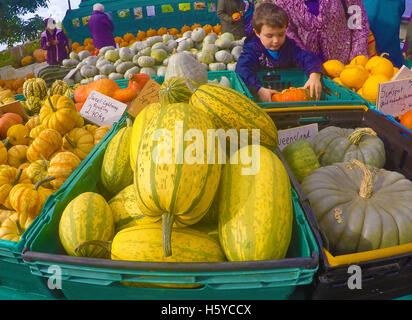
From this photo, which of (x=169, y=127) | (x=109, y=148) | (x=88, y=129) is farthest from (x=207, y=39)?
(x=169, y=127)

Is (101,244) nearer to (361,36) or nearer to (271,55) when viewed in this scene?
(271,55)

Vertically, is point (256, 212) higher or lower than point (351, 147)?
higher

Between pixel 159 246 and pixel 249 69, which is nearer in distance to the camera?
pixel 159 246

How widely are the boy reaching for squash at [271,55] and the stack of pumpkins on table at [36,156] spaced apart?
4.99ft

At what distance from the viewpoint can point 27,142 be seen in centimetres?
191

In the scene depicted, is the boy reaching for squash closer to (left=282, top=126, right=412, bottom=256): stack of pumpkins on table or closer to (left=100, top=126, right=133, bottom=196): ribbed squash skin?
(left=282, top=126, right=412, bottom=256): stack of pumpkins on table

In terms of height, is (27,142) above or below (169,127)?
below

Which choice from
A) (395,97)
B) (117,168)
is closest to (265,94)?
(395,97)

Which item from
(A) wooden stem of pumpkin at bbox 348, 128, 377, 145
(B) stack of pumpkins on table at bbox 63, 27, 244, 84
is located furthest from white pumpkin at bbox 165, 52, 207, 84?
(B) stack of pumpkins on table at bbox 63, 27, 244, 84

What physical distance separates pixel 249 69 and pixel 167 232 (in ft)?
7.73

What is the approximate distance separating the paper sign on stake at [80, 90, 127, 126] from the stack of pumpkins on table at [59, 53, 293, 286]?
1.01 metres

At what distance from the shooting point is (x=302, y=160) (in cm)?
154
